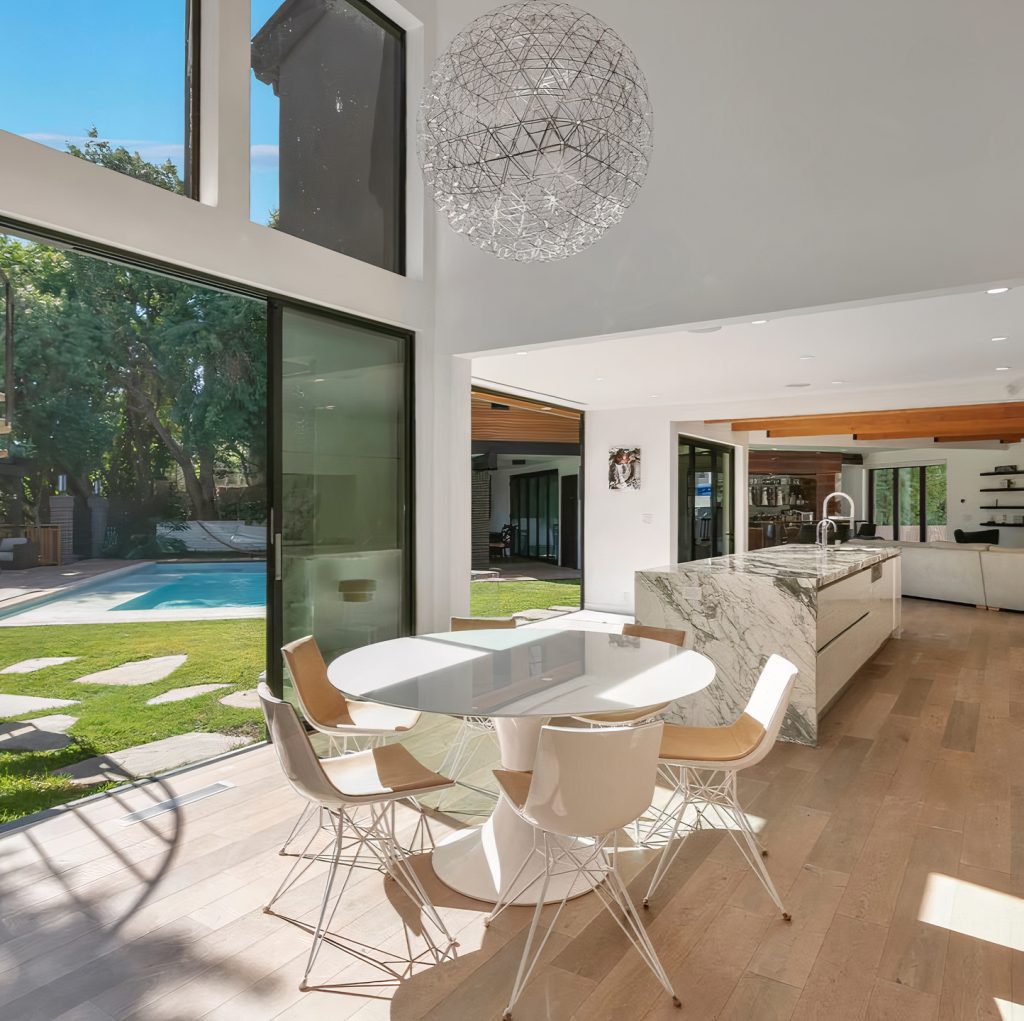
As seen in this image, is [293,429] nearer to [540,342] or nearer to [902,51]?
[540,342]

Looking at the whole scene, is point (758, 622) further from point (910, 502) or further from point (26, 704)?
point (910, 502)

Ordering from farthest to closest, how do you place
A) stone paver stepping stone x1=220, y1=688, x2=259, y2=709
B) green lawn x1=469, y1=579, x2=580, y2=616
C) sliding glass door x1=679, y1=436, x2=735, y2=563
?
green lawn x1=469, y1=579, x2=580, y2=616, sliding glass door x1=679, y1=436, x2=735, y2=563, stone paver stepping stone x1=220, y1=688, x2=259, y2=709

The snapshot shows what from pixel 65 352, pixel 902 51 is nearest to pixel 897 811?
pixel 902 51

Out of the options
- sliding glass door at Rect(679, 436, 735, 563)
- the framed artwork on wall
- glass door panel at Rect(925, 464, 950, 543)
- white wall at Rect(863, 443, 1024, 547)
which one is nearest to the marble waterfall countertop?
the framed artwork on wall

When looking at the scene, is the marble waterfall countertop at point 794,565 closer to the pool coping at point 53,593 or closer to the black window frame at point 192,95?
the black window frame at point 192,95

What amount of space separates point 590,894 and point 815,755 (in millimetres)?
1966

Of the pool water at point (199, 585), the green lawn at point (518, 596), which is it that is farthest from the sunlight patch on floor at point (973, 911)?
the pool water at point (199, 585)

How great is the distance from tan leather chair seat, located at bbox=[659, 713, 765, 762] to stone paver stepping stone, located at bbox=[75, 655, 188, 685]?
6282 mm

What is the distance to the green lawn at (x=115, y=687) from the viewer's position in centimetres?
491

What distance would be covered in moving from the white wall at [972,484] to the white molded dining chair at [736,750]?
14.1 meters

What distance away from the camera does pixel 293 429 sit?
408cm

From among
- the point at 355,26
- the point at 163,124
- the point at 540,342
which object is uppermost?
the point at 355,26

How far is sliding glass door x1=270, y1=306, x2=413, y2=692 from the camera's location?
159 inches

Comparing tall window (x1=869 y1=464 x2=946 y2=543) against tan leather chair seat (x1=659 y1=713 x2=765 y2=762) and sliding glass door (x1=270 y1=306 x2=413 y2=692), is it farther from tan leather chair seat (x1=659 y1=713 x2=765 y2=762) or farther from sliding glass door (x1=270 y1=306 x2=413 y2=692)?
tan leather chair seat (x1=659 y1=713 x2=765 y2=762)
